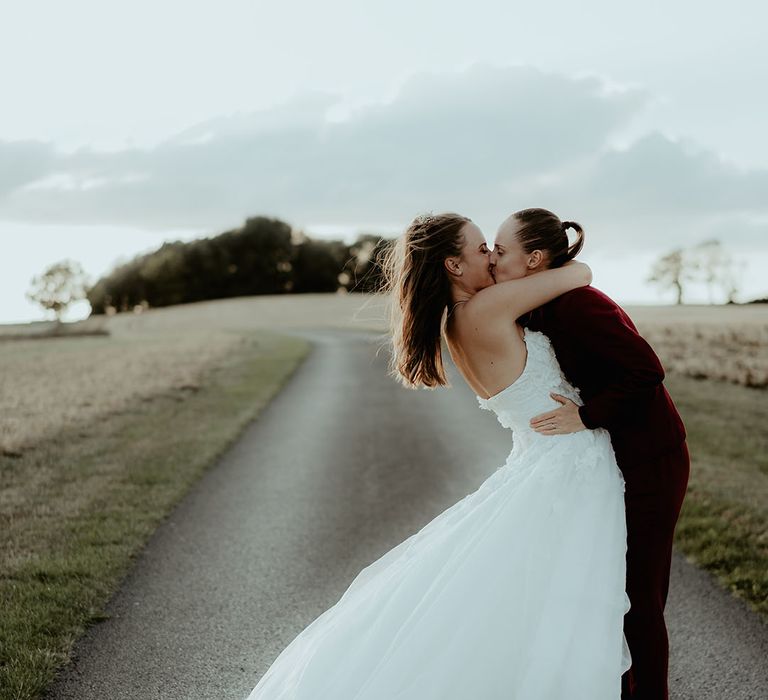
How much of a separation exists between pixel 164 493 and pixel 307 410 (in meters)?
5.86

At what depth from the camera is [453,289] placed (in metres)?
3.45

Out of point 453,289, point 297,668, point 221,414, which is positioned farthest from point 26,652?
point 221,414

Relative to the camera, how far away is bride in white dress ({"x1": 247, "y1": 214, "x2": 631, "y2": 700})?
3.03m

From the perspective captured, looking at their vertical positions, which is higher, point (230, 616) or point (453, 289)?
point (453, 289)

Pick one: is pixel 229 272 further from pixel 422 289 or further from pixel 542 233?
pixel 542 233

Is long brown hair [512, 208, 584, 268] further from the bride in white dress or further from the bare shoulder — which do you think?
the bare shoulder

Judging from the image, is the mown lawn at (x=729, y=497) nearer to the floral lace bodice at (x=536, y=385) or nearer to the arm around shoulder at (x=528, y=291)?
the floral lace bodice at (x=536, y=385)

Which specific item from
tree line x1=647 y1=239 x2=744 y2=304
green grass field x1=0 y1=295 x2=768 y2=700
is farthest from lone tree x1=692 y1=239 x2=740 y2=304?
green grass field x1=0 y1=295 x2=768 y2=700

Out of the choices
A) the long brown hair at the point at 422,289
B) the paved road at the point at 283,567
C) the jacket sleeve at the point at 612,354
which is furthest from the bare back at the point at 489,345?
the paved road at the point at 283,567

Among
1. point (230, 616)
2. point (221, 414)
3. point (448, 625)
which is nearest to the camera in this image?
point (448, 625)

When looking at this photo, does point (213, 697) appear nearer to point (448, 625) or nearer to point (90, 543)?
point (448, 625)

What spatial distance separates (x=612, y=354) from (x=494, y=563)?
3.32 ft

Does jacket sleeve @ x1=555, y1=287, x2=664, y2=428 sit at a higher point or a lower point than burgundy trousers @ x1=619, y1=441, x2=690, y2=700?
higher

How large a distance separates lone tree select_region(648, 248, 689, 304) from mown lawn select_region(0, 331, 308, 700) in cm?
5892
